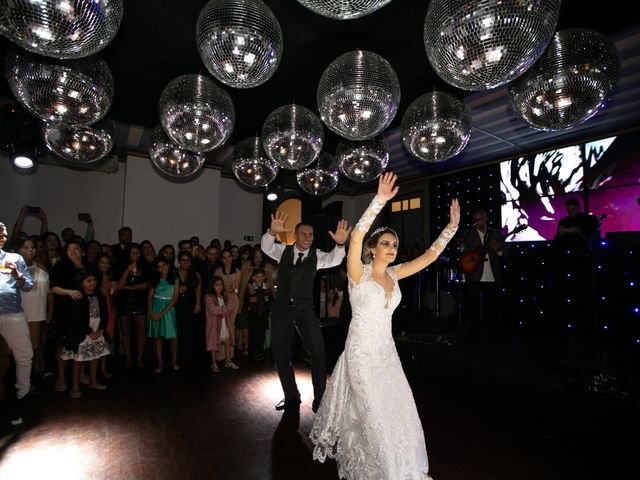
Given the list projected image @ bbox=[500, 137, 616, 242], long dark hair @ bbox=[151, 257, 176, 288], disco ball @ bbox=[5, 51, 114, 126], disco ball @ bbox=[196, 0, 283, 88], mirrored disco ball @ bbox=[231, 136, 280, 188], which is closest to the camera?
disco ball @ bbox=[196, 0, 283, 88]

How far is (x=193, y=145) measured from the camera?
98.3 inches

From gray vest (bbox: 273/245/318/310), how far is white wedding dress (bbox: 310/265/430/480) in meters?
0.80

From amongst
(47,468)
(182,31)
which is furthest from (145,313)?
(182,31)

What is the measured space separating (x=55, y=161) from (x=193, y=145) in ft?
19.1

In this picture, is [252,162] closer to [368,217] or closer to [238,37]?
[238,37]

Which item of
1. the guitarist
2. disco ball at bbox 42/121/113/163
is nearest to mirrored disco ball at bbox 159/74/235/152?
→ disco ball at bbox 42/121/113/163

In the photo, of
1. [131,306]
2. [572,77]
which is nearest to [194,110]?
[572,77]

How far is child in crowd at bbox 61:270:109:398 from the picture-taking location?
3.12 m

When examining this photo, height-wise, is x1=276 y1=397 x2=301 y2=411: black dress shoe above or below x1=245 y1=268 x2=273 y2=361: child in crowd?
below

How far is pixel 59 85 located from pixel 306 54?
6.13ft

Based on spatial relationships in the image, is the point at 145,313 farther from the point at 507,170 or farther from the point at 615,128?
the point at 615,128

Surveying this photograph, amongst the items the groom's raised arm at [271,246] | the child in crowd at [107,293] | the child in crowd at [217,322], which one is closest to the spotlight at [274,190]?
the child in crowd at [217,322]

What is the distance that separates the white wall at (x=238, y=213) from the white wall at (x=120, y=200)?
1215 millimetres

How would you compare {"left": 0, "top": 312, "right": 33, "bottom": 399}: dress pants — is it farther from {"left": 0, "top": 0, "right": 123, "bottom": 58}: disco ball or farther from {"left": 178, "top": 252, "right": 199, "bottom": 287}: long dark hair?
{"left": 0, "top": 0, "right": 123, "bottom": 58}: disco ball
